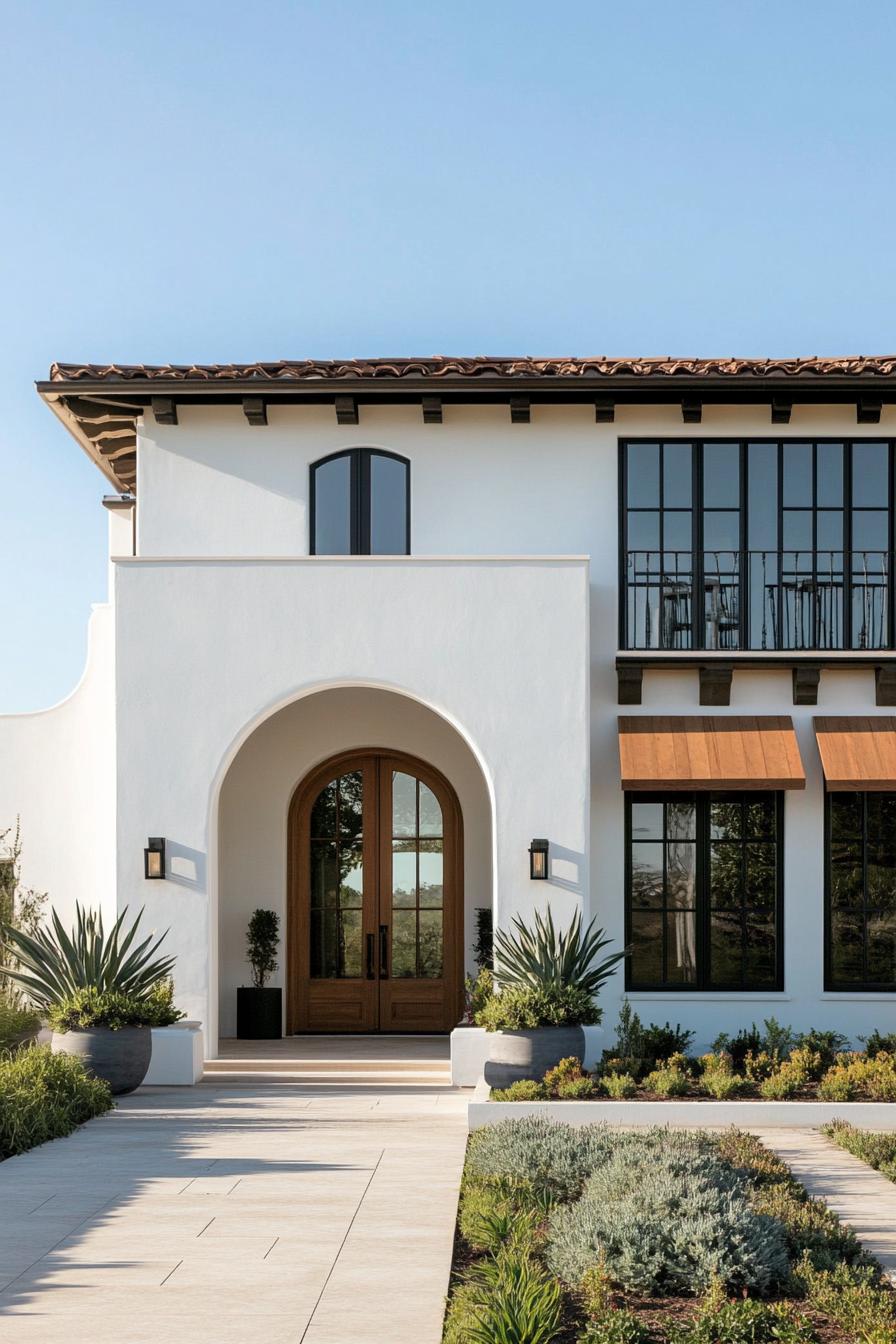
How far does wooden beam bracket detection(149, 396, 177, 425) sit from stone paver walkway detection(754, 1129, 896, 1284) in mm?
9865

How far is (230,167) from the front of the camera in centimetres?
1530

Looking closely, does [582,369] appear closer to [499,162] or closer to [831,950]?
[499,162]

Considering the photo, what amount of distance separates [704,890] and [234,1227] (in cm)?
875

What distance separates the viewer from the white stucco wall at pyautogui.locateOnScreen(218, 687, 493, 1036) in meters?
17.2

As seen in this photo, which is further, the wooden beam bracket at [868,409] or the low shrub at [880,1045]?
the wooden beam bracket at [868,409]

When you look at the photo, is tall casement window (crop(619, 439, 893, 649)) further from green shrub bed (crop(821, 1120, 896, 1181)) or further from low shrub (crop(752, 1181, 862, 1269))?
low shrub (crop(752, 1181, 862, 1269))

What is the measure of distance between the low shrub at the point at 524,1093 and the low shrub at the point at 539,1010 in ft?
2.28

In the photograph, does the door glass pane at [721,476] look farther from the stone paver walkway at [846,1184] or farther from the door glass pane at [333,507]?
the stone paver walkway at [846,1184]

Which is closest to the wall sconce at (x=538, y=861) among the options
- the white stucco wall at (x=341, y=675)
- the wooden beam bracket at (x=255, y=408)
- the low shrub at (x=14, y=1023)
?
the white stucco wall at (x=341, y=675)

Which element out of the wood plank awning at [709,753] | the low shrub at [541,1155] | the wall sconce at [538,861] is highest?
the wood plank awning at [709,753]

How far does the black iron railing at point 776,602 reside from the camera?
53.6 ft

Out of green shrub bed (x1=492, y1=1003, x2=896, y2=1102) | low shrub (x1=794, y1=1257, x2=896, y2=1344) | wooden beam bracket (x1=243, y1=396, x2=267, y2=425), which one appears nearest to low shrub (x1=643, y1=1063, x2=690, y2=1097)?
green shrub bed (x1=492, y1=1003, x2=896, y2=1102)

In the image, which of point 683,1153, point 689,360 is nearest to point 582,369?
point 689,360

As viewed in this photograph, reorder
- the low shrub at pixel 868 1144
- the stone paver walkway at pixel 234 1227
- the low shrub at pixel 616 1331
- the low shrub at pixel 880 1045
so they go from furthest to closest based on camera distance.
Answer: the low shrub at pixel 880 1045, the low shrub at pixel 868 1144, the stone paver walkway at pixel 234 1227, the low shrub at pixel 616 1331
